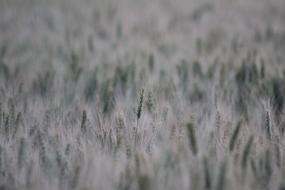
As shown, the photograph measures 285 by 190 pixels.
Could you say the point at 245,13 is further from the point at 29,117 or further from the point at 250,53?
the point at 29,117

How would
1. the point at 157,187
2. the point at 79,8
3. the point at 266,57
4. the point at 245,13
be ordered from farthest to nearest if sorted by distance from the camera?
the point at 79,8
the point at 245,13
the point at 266,57
the point at 157,187

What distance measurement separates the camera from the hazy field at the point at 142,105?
151cm

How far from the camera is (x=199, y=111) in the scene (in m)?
2.19

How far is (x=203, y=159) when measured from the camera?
4.85 feet

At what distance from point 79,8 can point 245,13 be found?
221 cm

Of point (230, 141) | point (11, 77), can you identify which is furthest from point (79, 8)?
point (230, 141)

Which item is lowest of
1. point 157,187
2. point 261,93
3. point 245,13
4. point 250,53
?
point 157,187

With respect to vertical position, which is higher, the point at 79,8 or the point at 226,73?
the point at 79,8

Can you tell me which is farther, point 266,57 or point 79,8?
point 79,8

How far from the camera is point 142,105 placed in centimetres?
193

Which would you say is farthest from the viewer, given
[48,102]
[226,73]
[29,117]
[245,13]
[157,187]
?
[245,13]

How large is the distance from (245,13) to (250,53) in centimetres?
235

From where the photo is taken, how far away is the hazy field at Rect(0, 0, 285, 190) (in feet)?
4.95

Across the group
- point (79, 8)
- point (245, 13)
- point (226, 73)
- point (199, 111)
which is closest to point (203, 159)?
point (199, 111)
